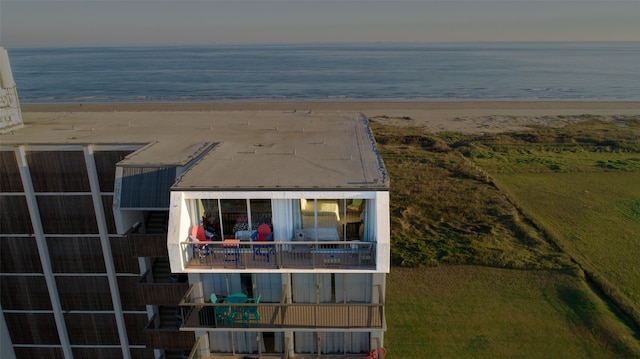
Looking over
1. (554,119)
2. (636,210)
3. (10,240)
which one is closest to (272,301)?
(10,240)

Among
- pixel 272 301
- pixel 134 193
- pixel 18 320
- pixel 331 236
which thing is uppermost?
pixel 134 193

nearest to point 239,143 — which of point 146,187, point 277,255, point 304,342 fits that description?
point 146,187

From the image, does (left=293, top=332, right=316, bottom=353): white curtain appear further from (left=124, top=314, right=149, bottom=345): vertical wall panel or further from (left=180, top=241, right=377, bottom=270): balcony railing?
(left=124, top=314, right=149, bottom=345): vertical wall panel

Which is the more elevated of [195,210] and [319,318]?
[195,210]

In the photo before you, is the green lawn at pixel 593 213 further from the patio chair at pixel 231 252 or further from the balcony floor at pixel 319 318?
the patio chair at pixel 231 252

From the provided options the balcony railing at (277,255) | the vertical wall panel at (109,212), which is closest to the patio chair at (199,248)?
the balcony railing at (277,255)

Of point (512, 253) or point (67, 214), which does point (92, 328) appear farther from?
point (512, 253)

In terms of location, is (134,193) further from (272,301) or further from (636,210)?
(636,210)
